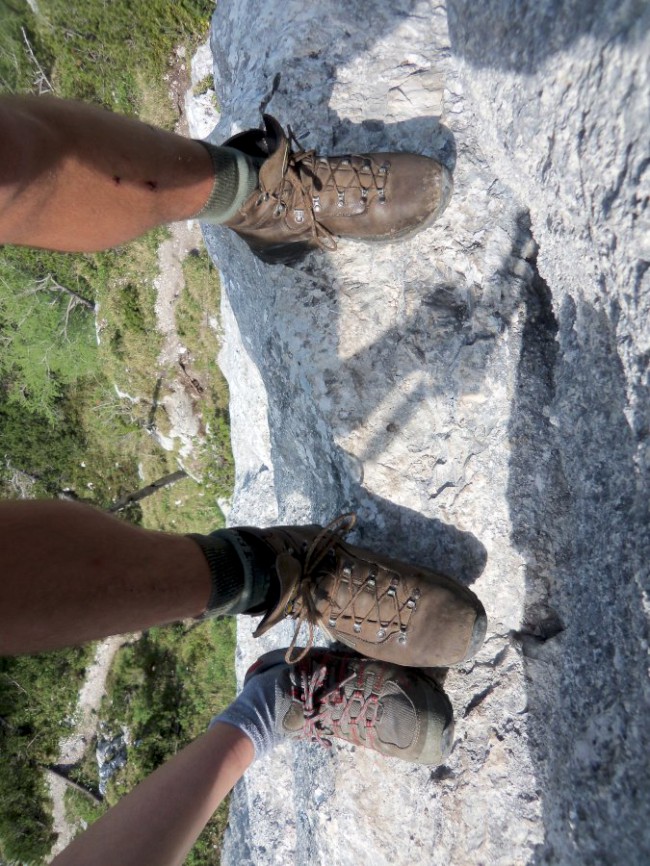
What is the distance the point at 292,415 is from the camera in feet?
9.81

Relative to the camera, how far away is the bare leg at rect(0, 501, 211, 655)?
154cm

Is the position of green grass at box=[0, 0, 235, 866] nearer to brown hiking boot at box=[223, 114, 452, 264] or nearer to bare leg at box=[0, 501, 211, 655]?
brown hiking boot at box=[223, 114, 452, 264]

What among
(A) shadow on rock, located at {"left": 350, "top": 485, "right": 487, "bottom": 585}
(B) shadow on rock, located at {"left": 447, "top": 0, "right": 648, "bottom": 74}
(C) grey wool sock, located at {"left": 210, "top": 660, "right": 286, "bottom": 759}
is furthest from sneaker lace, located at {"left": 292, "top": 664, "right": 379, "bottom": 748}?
(B) shadow on rock, located at {"left": 447, "top": 0, "right": 648, "bottom": 74}

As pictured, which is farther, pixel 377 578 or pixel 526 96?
pixel 377 578

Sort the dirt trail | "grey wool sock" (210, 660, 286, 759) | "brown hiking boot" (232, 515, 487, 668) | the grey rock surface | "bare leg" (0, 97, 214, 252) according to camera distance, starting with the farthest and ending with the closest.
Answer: the dirt trail → "grey wool sock" (210, 660, 286, 759) → "brown hiking boot" (232, 515, 487, 668) → "bare leg" (0, 97, 214, 252) → the grey rock surface

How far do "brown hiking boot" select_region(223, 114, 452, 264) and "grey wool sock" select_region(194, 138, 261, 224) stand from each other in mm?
42

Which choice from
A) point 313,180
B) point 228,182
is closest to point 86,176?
point 228,182

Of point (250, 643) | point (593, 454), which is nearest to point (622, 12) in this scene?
point (593, 454)

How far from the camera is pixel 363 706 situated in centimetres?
239

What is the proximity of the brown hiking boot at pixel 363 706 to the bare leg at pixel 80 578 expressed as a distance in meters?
0.94

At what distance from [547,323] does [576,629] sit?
3.56 feet

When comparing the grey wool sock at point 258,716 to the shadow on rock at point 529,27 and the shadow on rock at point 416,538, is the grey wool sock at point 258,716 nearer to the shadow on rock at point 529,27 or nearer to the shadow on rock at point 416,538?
the shadow on rock at point 416,538

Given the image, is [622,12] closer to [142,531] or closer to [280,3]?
[142,531]

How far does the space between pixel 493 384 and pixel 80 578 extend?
1585mm
